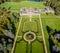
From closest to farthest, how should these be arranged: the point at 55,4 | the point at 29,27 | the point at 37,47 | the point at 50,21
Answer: the point at 37,47 → the point at 29,27 → the point at 50,21 → the point at 55,4

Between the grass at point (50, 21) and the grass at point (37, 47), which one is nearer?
the grass at point (37, 47)

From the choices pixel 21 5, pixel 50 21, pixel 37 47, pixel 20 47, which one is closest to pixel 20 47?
pixel 20 47

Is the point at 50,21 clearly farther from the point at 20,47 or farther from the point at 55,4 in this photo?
the point at 20,47

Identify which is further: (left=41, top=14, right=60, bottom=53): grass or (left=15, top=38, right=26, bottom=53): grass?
(left=41, top=14, right=60, bottom=53): grass

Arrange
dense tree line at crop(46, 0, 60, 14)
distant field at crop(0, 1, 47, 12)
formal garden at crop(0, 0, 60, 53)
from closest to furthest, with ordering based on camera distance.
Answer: formal garden at crop(0, 0, 60, 53) → dense tree line at crop(46, 0, 60, 14) → distant field at crop(0, 1, 47, 12)

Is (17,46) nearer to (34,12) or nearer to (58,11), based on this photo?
(34,12)

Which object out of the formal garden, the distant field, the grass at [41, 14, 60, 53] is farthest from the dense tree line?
the grass at [41, 14, 60, 53]

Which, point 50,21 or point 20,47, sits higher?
point 50,21

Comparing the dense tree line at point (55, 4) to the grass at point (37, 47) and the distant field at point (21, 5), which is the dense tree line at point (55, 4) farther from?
the grass at point (37, 47)

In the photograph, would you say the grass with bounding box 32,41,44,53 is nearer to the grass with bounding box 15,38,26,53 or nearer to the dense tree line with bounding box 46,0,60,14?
the grass with bounding box 15,38,26,53

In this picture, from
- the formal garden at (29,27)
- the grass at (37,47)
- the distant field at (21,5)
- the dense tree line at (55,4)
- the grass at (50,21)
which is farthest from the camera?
the distant field at (21,5)

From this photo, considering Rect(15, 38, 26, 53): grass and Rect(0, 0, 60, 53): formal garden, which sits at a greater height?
Rect(0, 0, 60, 53): formal garden

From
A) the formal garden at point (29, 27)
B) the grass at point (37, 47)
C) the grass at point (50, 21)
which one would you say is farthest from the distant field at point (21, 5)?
the grass at point (37, 47)
